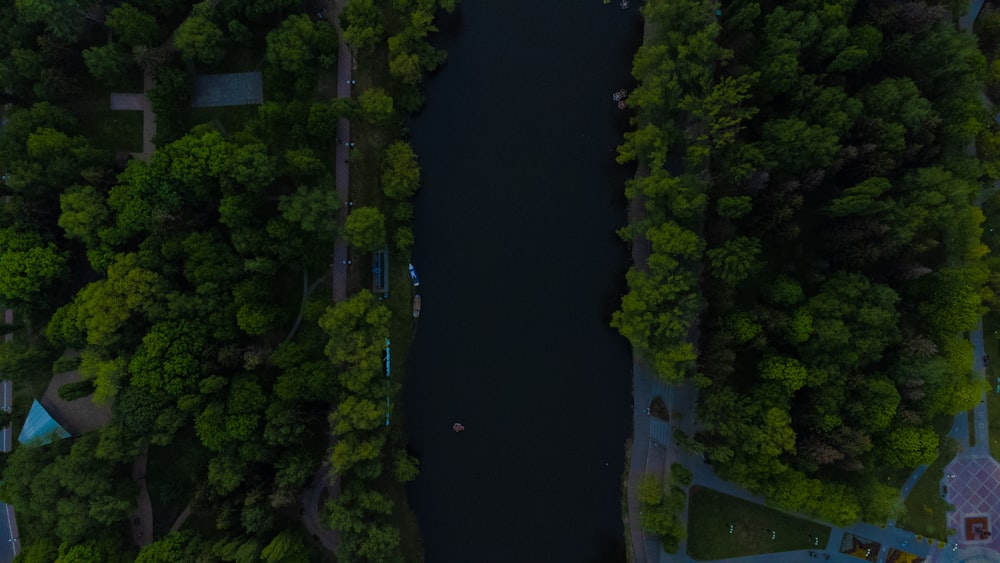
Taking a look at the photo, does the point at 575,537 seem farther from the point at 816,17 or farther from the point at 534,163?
the point at 816,17

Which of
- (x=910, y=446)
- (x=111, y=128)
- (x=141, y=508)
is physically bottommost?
(x=141, y=508)

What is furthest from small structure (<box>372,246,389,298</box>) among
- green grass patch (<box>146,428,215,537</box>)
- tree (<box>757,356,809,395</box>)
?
tree (<box>757,356,809,395</box>)

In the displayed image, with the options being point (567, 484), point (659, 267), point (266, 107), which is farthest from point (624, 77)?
point (567, 484)

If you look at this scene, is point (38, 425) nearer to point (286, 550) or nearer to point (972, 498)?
point (286, 550)

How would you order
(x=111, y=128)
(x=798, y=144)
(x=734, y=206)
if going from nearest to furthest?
(x=798, y=144)
(x=734, y=206)
(x=111, y=128)

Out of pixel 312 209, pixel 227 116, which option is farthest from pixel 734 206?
pixel 227 116

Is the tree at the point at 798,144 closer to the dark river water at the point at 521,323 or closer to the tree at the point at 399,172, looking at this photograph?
the dark river water at the point at 521,323

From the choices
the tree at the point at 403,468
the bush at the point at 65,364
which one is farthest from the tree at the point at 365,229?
the bush at the point at 65,364
